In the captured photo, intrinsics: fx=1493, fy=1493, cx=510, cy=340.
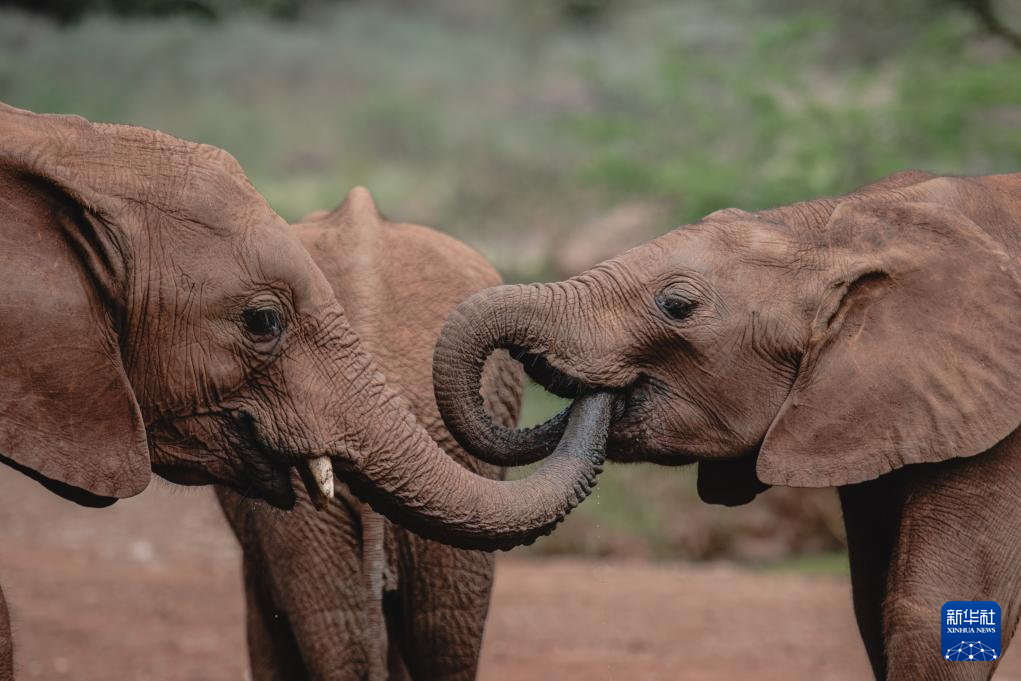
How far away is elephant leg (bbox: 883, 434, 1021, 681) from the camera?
5.28m

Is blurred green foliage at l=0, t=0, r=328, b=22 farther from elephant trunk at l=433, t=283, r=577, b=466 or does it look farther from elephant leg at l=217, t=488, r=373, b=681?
elephant trunk at l=433, t=283, r=577, b=466

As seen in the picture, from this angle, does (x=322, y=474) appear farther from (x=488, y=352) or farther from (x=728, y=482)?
(x=728, y=482)

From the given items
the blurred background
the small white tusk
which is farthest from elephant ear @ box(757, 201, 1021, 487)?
the blurred background

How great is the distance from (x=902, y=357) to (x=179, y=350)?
263cm

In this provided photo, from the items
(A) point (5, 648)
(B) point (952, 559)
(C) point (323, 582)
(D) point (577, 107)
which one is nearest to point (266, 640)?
(C) point (323, 582)

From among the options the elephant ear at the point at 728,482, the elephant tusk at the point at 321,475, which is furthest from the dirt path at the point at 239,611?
the elephant tusk at the point at 321,475

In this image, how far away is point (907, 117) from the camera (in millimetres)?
15516

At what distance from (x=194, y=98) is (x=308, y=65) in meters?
3.84

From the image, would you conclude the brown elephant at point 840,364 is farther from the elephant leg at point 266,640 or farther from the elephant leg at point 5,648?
the elephant leg at point 5,648

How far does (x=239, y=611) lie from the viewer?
1141 cm

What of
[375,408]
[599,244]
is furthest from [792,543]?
[375,408]

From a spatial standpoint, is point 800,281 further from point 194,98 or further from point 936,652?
point 194,98

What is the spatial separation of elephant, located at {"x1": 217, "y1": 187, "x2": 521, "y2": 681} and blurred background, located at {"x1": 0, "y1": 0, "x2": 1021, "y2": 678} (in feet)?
9.88

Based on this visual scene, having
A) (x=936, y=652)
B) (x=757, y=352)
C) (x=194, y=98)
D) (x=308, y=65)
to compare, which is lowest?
(x=936, y=652)
